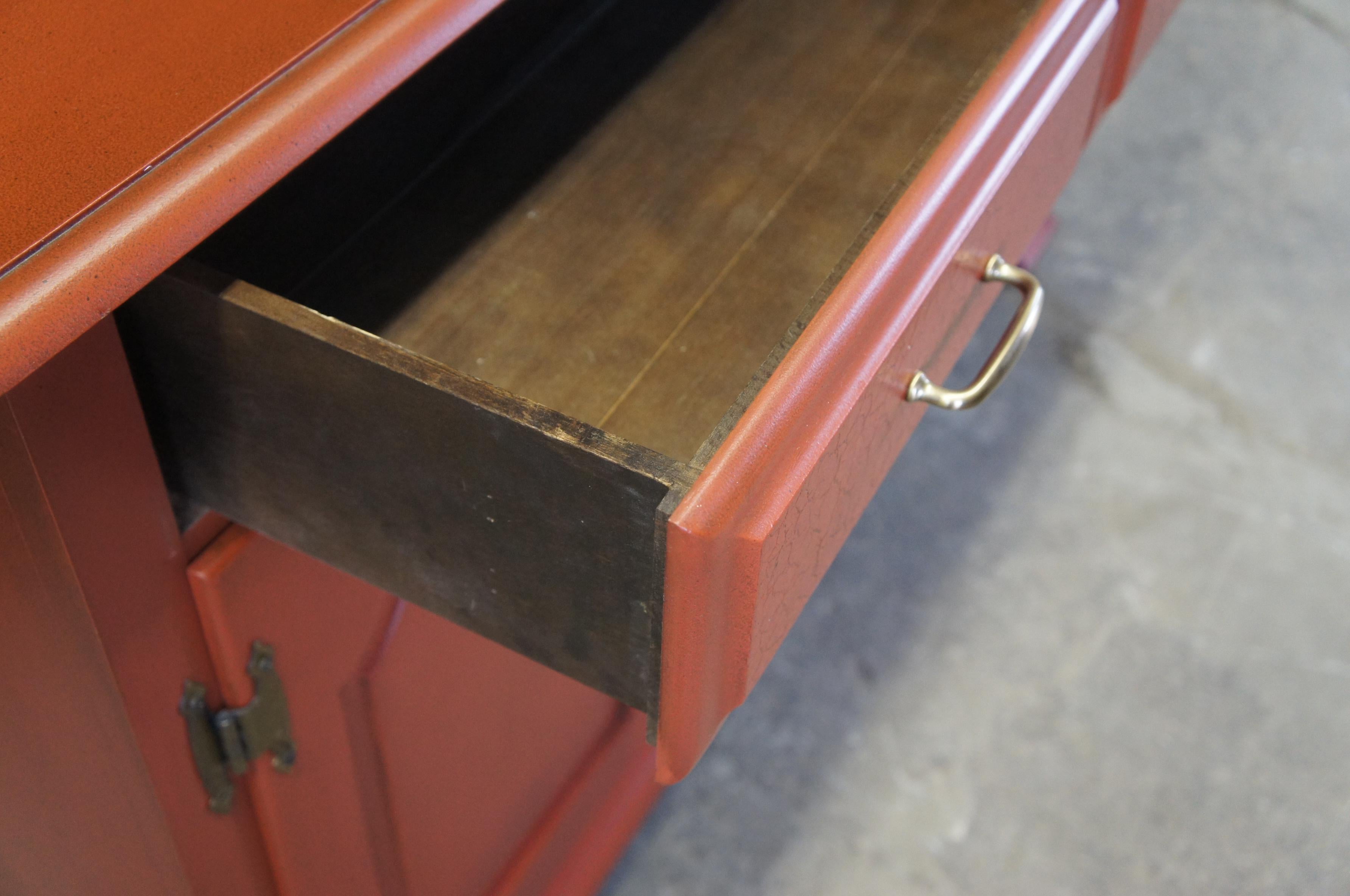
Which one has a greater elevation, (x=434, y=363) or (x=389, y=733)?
(x=434, y=363)

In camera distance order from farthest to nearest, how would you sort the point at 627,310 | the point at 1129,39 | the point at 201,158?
1. the point at 1129,39
2. the point at 627,310
3. the point at 201,158

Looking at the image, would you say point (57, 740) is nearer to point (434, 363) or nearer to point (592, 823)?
point (434, 363)

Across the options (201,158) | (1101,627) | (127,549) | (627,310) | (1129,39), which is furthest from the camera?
(1101,627)

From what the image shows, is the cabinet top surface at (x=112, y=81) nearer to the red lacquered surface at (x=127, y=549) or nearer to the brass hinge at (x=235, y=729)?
the red lacquered surface at (x=127, y=549)

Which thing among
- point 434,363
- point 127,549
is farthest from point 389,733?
point 434,363

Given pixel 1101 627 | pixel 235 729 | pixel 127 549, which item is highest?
pixel 127 549

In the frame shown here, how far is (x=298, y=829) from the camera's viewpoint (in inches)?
27.9

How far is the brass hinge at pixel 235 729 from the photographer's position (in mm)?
616

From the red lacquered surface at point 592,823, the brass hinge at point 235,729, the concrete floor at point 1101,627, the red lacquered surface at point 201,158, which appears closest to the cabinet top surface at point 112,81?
the red lacquered surface at point 201,158

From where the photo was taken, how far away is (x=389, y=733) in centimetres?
75

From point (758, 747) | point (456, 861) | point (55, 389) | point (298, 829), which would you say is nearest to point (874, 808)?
point (758, 747)

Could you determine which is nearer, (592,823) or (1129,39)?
(1129,39)

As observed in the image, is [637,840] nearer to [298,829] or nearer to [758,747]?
[758,747]

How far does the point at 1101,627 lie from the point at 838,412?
1.04 meters
